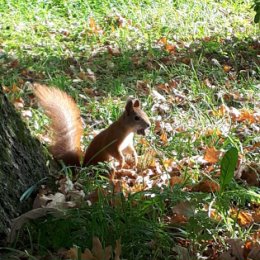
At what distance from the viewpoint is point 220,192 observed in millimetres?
2771

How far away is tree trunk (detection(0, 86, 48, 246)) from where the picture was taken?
257cm

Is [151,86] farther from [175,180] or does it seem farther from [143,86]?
[175,180]

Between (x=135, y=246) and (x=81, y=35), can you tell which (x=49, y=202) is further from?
(x=81, y=35)

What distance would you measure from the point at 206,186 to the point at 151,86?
2190mm

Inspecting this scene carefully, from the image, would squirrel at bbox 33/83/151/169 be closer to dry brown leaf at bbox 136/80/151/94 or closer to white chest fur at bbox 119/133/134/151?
white chest fur at bbox 119/133/134/151

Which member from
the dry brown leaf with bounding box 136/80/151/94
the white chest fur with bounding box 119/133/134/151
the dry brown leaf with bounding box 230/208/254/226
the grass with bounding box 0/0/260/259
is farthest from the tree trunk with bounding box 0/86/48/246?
the dry brown leaf with bounding box 136/80/151/94

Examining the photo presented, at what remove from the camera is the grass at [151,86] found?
2512mm

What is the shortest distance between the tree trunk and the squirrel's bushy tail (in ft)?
1.36

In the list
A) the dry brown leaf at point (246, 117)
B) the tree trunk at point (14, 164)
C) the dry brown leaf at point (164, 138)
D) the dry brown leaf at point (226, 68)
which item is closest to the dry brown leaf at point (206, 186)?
the tree trunk at point (14, 164)

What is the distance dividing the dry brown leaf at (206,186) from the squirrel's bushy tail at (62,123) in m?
0.83

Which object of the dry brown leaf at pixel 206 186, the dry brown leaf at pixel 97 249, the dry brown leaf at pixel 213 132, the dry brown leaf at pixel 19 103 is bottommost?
the dry brown leaf at pixel 213 132

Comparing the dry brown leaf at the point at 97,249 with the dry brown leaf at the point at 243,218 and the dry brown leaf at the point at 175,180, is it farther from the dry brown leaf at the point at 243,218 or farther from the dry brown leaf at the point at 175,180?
the dry brown leaf at the point at 175,180

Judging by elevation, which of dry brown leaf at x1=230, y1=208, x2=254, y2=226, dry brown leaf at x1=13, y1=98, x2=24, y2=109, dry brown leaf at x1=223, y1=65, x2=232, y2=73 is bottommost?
dry brown leaf at x1=230, y1=208, x2=254, y2=226

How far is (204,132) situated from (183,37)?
286cm
